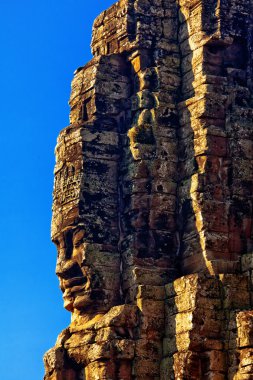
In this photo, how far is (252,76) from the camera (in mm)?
40000

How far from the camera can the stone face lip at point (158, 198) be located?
3691cm

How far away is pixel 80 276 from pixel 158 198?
280cm

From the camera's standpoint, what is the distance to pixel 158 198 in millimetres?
38969

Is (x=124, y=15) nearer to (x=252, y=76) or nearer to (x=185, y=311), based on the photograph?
(x=252, y=76)

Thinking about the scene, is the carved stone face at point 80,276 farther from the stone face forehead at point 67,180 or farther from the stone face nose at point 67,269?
the stone face forehead at point 67,180

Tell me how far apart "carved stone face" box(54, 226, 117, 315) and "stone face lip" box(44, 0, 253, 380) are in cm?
4

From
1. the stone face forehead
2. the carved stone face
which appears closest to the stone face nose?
the carved stone face

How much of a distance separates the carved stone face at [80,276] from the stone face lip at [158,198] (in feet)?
0.13

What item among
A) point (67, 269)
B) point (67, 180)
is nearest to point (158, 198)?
point (67, 180)

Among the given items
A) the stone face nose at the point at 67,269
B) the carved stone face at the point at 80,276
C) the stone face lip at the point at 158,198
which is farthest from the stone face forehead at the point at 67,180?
the stone face nose at the point at 67,269

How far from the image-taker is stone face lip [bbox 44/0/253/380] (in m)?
36.9

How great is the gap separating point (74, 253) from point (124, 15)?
22.1 ft

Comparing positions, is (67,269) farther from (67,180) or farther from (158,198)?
(158,198)

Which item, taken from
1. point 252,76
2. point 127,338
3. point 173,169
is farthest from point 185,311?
point 252,76
